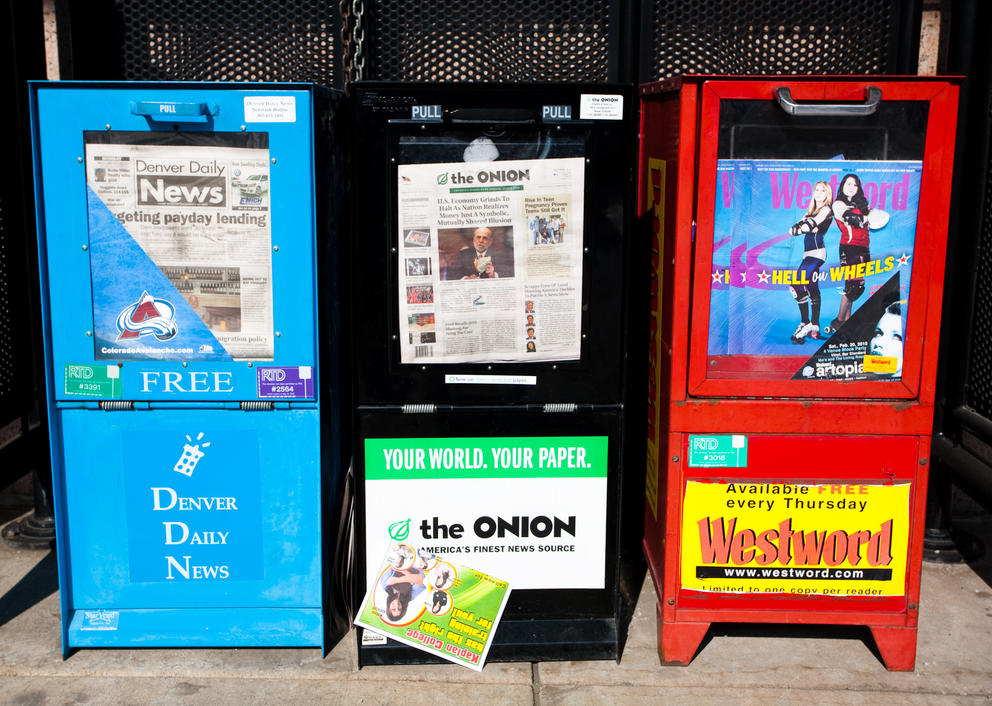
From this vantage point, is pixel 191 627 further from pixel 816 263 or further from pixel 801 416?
pixel 816 263

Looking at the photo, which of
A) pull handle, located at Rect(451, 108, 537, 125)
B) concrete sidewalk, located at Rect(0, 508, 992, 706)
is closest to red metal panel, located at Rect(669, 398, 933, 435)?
concrete sidewalk, located at Rect(0, 508, 992, 706)

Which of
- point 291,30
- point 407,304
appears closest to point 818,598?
point 407,304

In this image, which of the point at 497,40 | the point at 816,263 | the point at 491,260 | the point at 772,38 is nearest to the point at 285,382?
the point at 491,260

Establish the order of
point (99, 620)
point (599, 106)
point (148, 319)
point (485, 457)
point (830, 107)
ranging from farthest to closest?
point (99, 620), point (485, 457), point (148, 319), point (599, 106), point (830, 107)

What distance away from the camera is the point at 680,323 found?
127 inches

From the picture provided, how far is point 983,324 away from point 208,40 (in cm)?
334

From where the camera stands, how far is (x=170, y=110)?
9.90ft

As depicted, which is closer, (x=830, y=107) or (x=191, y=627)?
(x=830, y=107)

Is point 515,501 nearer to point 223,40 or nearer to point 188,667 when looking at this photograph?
point 188,667

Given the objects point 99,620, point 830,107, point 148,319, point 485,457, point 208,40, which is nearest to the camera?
point 830,107

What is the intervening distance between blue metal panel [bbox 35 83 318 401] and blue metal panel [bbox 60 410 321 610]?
0.42 feet

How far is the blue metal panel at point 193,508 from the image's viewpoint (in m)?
3.32

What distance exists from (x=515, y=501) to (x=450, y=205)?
103cm

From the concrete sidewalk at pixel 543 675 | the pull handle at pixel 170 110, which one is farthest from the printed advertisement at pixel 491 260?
the concrete sidewalk at pixel 543 675
